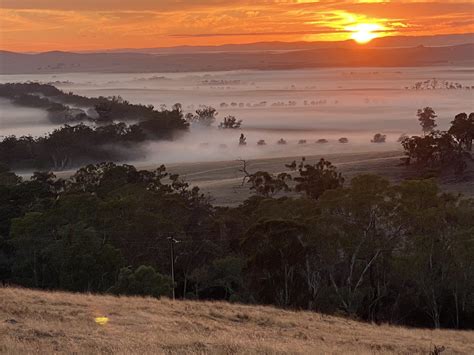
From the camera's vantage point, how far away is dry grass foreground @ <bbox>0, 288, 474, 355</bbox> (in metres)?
13.3

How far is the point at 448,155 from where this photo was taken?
225 feet

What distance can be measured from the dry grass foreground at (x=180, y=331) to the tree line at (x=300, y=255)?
783 centimetres

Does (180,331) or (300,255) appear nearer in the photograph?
(180,331)

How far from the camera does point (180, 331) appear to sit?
51.9ft

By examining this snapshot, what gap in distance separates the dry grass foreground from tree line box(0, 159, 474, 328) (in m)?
7.83

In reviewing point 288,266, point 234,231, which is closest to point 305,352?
point 288,266

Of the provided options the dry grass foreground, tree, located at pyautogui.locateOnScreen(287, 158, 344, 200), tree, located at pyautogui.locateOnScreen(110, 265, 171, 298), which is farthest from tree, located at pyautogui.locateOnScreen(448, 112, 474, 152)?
the dry grass foreground

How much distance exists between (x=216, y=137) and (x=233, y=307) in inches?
4661

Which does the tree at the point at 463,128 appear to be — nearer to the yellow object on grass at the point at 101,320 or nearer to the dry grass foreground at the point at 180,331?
the dry grass foreground at the point at 180,331

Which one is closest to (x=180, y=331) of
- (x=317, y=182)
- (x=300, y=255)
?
(x=300, y=255)

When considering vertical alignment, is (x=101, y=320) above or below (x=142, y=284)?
above

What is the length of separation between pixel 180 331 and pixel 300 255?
15.7 meters

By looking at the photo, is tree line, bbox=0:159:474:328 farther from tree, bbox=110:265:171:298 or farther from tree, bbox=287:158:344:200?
tree, bbox=287:158:344:200

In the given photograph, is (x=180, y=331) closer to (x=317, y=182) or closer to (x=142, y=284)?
(x=142, y=284)
